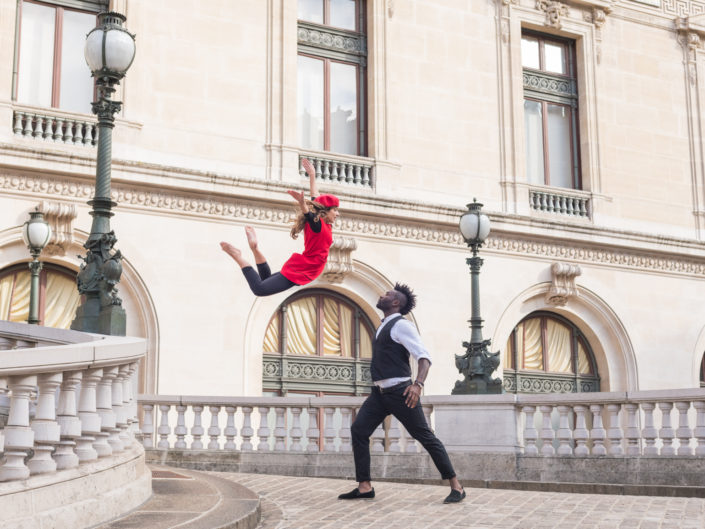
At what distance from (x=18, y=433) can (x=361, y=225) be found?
641 inches

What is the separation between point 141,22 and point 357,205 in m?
5.45

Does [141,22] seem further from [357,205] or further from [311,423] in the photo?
[311,423]

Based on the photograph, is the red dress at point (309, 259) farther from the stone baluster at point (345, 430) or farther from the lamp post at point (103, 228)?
the stone baluster at point (345, 430)

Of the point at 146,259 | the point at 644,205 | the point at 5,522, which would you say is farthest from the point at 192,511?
the point at 644,205

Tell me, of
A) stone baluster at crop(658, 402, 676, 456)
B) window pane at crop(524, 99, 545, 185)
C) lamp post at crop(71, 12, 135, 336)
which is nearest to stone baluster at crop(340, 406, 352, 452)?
stone baluster at crop(658, 402, 676, 456)

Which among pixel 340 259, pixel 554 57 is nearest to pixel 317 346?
pixel 340 259

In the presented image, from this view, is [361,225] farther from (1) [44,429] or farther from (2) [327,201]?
(1) [44,429]

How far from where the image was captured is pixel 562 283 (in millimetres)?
24812

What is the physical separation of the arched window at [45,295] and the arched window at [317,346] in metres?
3.96

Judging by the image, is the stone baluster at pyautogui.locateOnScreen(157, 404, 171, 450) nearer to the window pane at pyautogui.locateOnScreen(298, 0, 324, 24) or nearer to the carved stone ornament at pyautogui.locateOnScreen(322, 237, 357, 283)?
the carved stone ornament at pyautogui.locateOnScreen(322, 237, 357, 283)

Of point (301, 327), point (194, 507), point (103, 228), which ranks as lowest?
point (194, 507)

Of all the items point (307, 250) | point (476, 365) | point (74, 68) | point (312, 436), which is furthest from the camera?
point (74, 68)

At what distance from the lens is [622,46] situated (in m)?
27.3

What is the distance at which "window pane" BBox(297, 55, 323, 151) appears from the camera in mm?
23328
